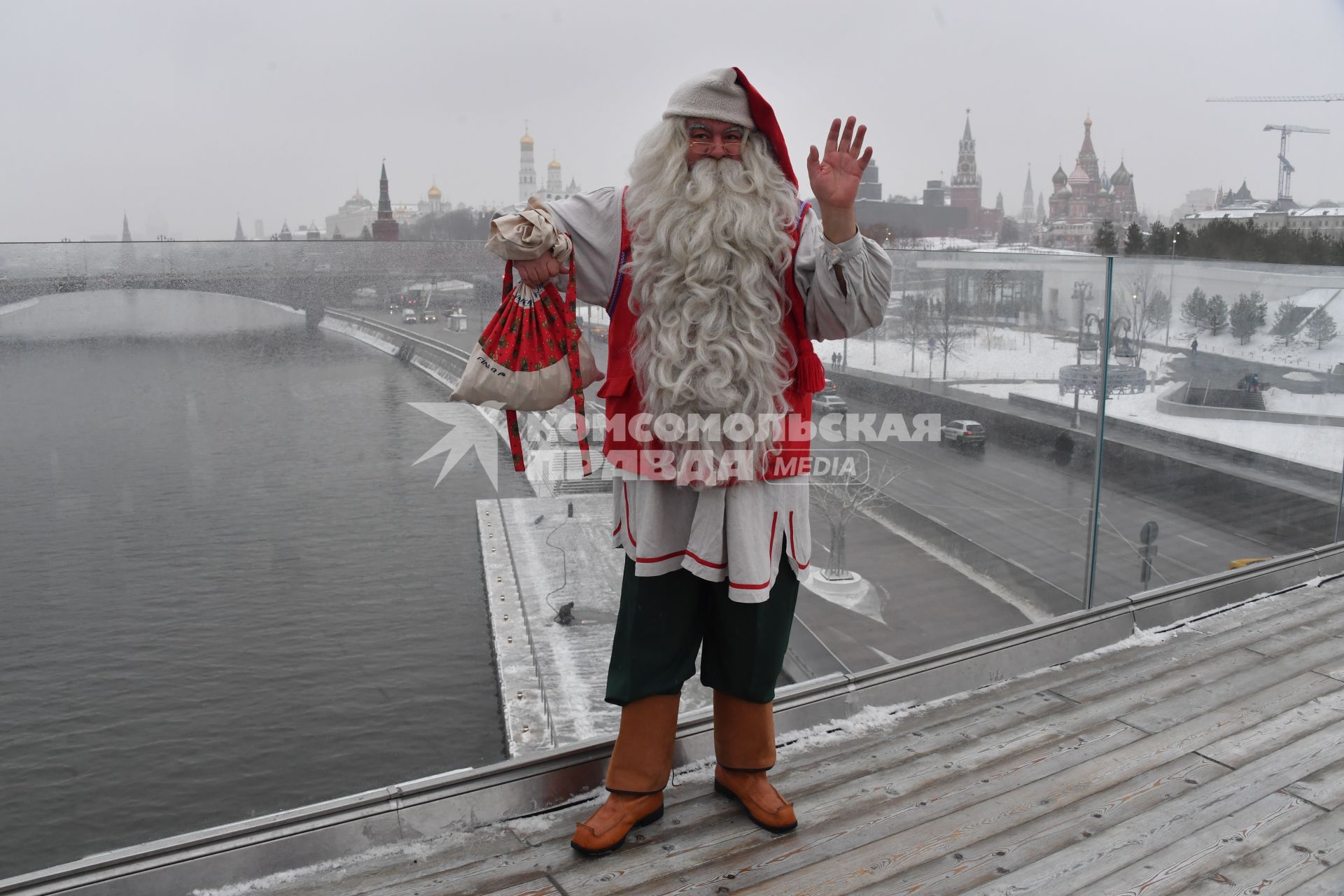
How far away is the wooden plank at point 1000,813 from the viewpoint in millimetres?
1442

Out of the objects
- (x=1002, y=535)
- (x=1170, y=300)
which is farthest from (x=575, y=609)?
(x=1170, y=300)

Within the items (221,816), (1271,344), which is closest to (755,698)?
(1271,344)

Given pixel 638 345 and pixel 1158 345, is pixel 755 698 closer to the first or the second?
pixel 638 345

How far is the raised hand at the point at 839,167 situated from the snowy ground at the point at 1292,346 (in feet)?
7.54

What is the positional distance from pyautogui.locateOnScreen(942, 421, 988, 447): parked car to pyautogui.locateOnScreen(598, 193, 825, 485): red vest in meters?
3.52

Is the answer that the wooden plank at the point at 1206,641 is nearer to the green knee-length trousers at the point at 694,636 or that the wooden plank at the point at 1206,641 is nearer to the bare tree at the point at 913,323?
the green knee-length trousers at the point at 694,636

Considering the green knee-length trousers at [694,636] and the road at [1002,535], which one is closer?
the green knee-length trousers at [694,636]

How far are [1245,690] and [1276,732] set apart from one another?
24 cm

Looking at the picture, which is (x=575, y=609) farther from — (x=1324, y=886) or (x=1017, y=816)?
(x=1324, y=886)

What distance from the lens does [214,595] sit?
62.0 feet

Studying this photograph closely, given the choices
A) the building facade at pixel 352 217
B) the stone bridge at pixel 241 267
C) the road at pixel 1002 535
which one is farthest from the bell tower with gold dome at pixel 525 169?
the road at pixel 1002 535

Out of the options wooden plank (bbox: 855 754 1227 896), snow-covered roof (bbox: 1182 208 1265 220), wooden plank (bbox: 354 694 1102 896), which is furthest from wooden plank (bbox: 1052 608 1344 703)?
snow-covered roof (bbox: 1182 208 1265 220)

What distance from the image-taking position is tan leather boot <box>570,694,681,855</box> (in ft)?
4.98

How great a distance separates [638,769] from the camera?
61.0 inches
